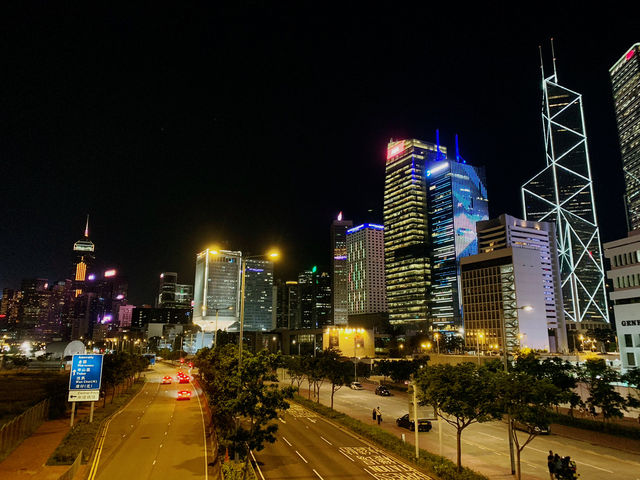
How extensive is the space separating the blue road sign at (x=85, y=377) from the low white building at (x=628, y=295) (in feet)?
242

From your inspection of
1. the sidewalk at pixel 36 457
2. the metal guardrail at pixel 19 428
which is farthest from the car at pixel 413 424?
the metal guardrail at pixel 19 428

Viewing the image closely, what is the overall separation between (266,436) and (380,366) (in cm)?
8083

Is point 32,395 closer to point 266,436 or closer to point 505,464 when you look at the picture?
point 266,436

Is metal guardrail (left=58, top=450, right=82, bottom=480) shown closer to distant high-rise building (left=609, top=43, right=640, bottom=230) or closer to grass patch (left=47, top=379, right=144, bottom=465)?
grass patch (left=47, top=379, right=144, bottom=465)

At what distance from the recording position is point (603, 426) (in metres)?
37.1

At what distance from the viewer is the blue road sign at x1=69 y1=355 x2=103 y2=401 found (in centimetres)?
3447

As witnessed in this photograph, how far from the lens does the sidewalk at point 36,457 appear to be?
2409 cm

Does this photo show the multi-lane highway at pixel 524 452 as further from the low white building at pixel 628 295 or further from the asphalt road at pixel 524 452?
the low white building at pixel 628 295

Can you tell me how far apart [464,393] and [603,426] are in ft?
71.7

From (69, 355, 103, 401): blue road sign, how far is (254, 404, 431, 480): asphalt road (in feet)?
48.3

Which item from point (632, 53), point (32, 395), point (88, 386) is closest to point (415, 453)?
point (88, 386)

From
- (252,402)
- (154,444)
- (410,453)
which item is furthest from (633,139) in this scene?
(252,402)

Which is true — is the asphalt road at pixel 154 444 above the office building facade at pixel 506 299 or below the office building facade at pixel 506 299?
below

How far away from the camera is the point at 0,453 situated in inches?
1070
